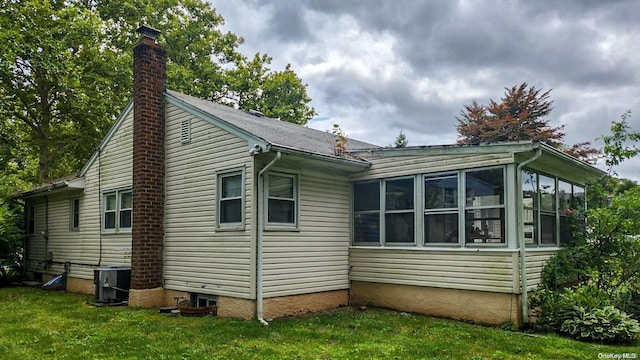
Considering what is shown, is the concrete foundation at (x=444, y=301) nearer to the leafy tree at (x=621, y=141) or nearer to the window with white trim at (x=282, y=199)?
the window with white trim at (x=282, y=199)

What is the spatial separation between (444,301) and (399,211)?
193 centimetres

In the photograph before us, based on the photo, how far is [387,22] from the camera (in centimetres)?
1188

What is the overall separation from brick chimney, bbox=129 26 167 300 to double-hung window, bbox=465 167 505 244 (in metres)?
6.48

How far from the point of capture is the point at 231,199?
326 inches

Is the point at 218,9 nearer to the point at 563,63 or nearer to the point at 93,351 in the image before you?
the point at 563,63

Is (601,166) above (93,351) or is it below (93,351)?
above

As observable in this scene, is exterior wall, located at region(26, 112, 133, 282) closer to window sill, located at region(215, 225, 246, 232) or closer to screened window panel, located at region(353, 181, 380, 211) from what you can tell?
window sill, located at region(215, 225, 246, 232)

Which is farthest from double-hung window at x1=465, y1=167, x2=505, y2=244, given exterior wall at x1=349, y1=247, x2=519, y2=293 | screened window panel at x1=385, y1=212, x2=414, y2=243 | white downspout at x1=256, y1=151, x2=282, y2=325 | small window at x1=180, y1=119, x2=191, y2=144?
small window at x1=180, y1=119, x2=191, y2=144

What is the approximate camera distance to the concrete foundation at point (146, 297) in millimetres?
9211

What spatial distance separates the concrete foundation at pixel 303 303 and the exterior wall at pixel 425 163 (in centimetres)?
259

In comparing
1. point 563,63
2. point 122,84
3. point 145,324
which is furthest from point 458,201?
point 122,84

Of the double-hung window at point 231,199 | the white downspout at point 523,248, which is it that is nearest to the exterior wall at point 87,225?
the double-hung window at point 231,199

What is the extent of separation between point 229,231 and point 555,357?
5529 millimetres

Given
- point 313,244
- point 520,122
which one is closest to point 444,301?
point 313,244
